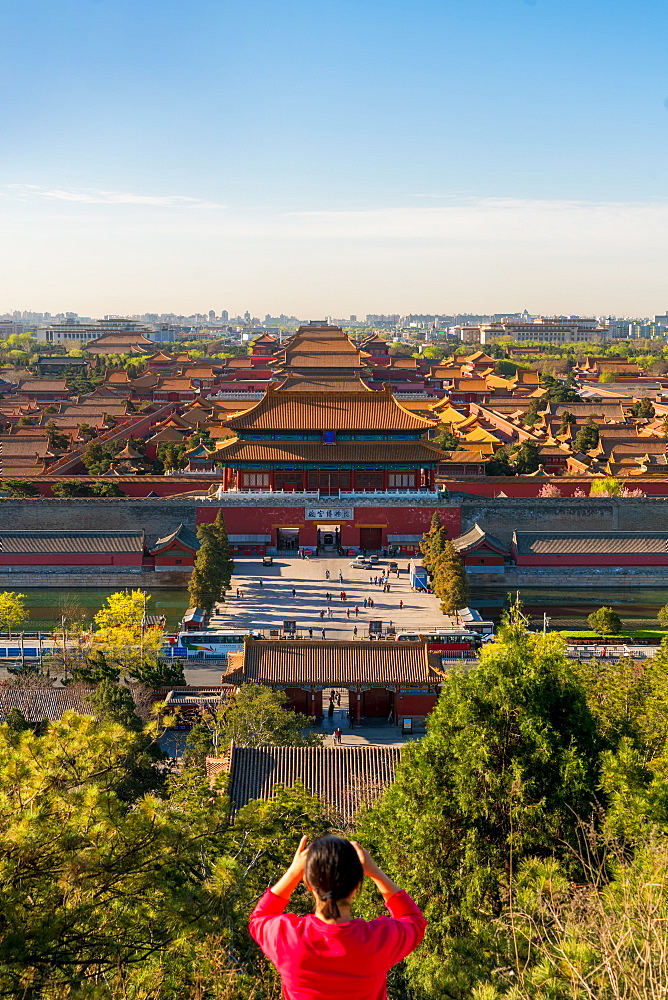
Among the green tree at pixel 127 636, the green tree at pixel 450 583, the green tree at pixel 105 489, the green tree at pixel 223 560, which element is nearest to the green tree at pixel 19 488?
Result: the green tree at pixel 105 489

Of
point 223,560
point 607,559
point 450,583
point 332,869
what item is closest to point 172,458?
point 223,560

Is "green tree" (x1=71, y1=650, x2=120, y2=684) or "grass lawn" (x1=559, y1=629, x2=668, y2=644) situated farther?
"grass lawn" (x1=559, y1=629, x2=668, y2=644)

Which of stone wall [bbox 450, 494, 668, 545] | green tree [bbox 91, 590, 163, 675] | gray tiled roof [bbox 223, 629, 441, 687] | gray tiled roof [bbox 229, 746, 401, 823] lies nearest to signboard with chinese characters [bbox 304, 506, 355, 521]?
stone wall [bbox 450, 494, 668, 545]

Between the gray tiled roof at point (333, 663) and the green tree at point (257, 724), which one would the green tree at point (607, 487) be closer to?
the gray tiled roof at point (333, 663)

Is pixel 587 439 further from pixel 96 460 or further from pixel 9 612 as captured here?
pixel 9 612

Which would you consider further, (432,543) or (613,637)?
(432,543)

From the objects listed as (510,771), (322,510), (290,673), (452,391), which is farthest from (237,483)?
(452,391)

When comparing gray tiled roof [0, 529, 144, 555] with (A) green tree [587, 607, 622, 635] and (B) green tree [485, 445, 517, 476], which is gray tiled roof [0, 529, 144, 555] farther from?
(B) green tree [485, 445, 517, 476]

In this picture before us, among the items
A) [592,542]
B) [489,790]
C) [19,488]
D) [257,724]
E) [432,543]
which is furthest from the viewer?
[19,488]
